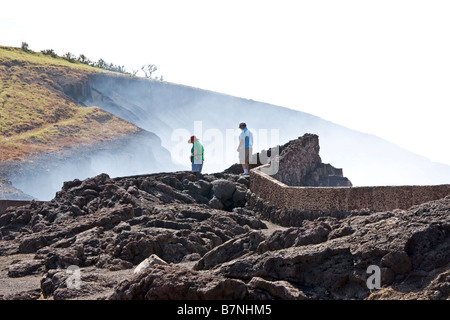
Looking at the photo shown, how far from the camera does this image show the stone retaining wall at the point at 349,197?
→ 12138mm

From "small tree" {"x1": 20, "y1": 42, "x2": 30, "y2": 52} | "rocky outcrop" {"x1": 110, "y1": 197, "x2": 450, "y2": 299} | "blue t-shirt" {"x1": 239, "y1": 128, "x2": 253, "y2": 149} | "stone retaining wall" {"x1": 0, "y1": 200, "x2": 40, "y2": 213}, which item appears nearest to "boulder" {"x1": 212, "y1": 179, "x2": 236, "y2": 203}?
"blue t-shirt" {"x1": 239, "y1": 128, "x2": 253, "y2": 149}

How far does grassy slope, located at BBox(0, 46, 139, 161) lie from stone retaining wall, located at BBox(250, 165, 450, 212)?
32.1m

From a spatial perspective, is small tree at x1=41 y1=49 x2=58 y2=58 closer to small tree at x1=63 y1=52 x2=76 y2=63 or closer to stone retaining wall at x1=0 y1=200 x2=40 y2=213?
small tree at x1=63 y1=52 x2=76 y2=63

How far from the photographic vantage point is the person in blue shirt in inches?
800

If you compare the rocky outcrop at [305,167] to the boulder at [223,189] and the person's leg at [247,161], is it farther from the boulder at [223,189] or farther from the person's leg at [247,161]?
the boulder at [223,189]

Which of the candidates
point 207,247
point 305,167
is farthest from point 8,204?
point 207,247

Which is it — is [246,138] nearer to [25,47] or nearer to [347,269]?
[347,269]

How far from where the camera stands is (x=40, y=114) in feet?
173

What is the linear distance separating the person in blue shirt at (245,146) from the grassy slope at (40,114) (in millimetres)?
27129

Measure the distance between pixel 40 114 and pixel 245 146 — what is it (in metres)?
34.8

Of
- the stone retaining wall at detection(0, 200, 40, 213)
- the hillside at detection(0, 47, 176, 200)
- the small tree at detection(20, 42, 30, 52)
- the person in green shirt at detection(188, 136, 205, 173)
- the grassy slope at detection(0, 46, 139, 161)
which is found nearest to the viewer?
the stone retaining wall at detection(0, 200, 40, 213)

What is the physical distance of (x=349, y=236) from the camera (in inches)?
340
